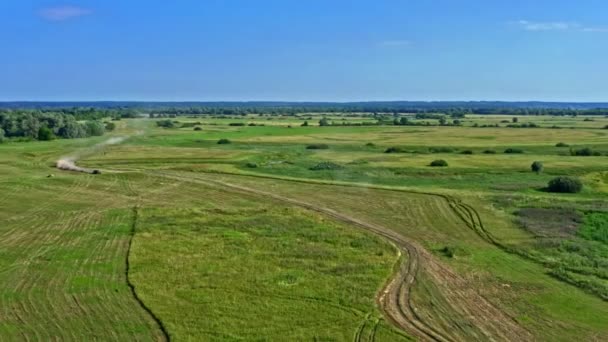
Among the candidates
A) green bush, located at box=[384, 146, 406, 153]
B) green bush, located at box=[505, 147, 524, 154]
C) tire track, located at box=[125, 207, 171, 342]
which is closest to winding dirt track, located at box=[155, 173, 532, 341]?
tire track, located at box=[125, 207, 171, 342]

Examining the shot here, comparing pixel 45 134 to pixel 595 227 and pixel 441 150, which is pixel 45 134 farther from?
pixel 595 227

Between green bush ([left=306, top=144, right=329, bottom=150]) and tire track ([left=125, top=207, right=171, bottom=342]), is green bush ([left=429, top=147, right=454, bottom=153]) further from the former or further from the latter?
tire track ([left=125, top=207, right=171, bottom=342])

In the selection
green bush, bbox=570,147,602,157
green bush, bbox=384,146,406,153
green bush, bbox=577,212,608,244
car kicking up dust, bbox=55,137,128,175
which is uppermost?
green bush, bbox=570,147,602,157

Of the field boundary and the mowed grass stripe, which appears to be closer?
the mowed grass stripe

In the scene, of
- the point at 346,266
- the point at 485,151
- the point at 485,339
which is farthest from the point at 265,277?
the point at 485,151

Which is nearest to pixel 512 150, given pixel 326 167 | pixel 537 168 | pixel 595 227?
pixel 537 168

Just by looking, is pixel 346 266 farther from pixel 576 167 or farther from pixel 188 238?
pixel 576 167

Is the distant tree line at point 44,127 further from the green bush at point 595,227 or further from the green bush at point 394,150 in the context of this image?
the green bush at point 595,227
